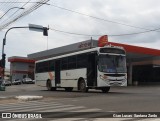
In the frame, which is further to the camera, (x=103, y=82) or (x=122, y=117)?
(x=103, y=82)

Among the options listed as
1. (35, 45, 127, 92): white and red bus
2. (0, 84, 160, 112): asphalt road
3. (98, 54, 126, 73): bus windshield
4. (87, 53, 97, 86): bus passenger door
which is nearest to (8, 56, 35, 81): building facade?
(35, 45, 127, 92): white and red bus

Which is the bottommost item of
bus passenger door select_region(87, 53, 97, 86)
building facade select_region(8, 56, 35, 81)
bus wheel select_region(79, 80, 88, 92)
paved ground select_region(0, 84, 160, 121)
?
paved ground select_region(0, 84, 160, 121)

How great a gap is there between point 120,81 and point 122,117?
54.3 ft

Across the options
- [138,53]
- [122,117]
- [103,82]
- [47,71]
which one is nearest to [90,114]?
[122,117]

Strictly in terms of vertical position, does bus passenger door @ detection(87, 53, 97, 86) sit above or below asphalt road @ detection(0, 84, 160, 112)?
above

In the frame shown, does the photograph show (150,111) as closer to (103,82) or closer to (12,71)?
(103,82)

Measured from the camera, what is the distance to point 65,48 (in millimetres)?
57688

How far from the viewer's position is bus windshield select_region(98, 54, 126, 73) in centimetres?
2891

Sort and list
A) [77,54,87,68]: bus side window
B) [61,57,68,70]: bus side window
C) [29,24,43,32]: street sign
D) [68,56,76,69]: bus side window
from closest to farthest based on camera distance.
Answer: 1. [77,54,87,68]: bus side window
2. [68,56,76,69]: bus side window
3. [61,57,68,70]: bus side window
4. [29,24,43,32]: street sign

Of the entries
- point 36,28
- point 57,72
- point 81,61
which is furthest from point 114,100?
point 36,28

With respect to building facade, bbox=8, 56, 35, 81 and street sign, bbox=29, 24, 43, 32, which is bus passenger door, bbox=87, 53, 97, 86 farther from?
building facade, bbox=8, 56, 35, 81

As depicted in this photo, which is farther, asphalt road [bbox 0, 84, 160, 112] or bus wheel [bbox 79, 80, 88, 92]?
bus wheel [bbox 79, 80, 88, 92]

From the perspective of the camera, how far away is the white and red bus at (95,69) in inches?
1139

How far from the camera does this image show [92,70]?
1171 inches
